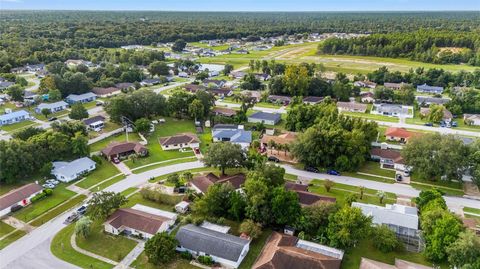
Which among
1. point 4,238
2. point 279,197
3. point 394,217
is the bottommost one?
point 4,238

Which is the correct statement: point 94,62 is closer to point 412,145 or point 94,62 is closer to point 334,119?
point 334,119

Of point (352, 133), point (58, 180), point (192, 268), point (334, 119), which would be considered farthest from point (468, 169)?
point (58, 180)

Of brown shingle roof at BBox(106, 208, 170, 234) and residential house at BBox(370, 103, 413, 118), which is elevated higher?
residential house at BBox(370, 103, 413, 118)

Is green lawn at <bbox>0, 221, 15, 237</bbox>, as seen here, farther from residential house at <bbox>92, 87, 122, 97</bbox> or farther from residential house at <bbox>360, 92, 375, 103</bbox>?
residential house at <bbox>360, 92, 375, 103</bbox>

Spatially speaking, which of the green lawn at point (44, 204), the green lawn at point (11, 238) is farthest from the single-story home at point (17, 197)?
the green lawn at point (11, 238)

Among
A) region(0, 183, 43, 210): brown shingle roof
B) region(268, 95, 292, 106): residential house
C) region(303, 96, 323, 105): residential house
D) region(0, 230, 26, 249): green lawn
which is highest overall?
region(303, 96, 323, 105): residential house

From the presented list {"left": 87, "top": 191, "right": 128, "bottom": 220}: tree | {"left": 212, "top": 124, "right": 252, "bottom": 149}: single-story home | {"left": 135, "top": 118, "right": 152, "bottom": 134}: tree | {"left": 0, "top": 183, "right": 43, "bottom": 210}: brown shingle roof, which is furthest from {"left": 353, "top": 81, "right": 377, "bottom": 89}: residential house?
{"left": 0, "top": 183, "right": 43, "bottom": 210}: brown shingle roof

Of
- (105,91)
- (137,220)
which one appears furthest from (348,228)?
(105,91)
